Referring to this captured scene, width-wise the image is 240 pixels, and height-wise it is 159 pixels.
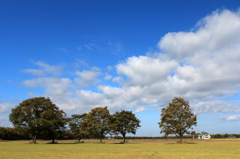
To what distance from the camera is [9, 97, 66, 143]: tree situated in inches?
2891

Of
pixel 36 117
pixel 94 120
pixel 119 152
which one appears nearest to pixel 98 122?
pixel 94 120

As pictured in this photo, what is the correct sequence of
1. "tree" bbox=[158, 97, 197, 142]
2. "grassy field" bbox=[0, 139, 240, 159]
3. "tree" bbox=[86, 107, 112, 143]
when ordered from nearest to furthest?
"grassy field" bbox=[0, 139, 240, 159]
"tree" bbox=[158, 97, 197, 142]
"tree" bbox=[86, 107, 112, 143]

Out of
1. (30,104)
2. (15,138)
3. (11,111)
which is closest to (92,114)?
(30,104)

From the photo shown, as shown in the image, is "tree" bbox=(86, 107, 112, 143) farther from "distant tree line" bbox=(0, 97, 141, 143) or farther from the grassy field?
the grassy field

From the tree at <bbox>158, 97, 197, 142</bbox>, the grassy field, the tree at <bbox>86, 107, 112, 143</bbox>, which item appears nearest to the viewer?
the grassy field

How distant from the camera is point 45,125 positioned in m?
73.6

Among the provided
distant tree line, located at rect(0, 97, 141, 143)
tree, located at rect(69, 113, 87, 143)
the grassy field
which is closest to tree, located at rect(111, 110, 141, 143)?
distant tree line, located at rect(0, 97, 141, 143)

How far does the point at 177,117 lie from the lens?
69.8m

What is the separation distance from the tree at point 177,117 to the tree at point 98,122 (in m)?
23.8

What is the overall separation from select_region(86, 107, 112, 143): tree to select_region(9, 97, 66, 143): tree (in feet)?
42.1

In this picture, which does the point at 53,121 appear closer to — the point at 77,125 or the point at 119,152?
the point at 77,125

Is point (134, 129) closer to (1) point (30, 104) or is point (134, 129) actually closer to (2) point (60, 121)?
(2) point (60, 121)

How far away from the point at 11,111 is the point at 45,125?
14363 mm

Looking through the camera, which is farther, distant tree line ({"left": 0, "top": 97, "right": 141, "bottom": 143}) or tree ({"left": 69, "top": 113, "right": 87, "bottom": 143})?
tree ({"left": 69, "top": 113, "right": 87, "bottom": 143})
